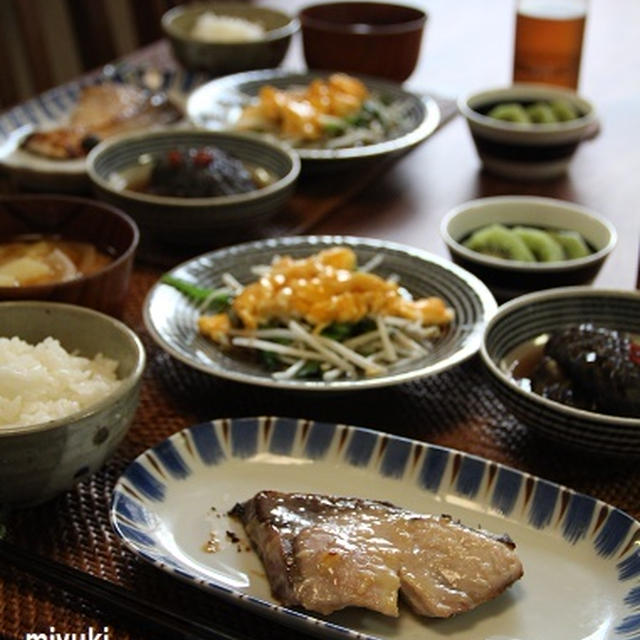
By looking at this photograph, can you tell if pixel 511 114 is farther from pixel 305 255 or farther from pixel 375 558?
pixel 375 558

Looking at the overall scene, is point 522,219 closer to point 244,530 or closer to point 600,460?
point 600,460

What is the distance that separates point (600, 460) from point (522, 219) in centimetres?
62

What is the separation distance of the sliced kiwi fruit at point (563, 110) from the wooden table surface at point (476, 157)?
112 mm

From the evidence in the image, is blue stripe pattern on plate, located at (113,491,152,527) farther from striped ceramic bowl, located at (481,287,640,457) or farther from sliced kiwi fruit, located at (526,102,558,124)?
sliced kiwi fruit, located at (526,102,558,124)

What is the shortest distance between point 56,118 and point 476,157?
97cm

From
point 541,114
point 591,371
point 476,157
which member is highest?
point 591,371

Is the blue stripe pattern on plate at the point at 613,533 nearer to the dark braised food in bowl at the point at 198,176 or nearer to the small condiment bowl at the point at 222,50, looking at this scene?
the dark braised food in bowl at the point at 198,176

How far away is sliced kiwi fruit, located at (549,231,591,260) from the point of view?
5.41 feet

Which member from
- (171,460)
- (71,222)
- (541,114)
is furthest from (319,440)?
(541,114)

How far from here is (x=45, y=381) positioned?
114 centimetres

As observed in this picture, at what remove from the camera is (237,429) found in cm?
122

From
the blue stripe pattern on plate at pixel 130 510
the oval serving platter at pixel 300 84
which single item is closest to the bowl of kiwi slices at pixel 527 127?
the oval serving platter at pixel 300 84

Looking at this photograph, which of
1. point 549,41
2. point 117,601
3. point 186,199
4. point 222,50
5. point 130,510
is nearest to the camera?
point 117,601

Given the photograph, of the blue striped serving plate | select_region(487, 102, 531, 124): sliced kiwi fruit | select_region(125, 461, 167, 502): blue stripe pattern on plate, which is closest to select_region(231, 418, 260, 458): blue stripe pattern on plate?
select_region(125, 461, 167, 502): blue stripe pattern on plate
